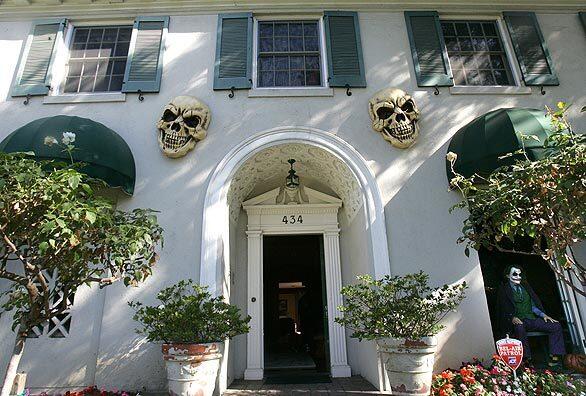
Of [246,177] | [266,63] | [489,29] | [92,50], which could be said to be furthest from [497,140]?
[92,50]

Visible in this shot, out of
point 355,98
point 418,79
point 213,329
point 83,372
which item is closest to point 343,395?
point 213,329

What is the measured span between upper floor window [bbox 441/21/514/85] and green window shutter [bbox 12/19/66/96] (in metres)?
7.15

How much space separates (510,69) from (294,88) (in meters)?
3.99

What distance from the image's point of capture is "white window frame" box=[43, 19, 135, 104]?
5977 millimetres

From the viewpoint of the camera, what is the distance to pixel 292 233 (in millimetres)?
6543

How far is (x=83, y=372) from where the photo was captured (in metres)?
4.74

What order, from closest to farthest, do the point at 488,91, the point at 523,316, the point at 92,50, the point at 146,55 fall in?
the point at 523,316, the point at 488,91, the point at 146,55, the point at 92,50

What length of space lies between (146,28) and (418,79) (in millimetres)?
4950

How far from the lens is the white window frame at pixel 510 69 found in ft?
20.0

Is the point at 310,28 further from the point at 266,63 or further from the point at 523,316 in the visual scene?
the point at 523,316

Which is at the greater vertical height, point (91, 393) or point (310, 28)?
point (310, 28)

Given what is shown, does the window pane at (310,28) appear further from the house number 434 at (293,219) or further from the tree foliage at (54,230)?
the tree foliage at (54,230)

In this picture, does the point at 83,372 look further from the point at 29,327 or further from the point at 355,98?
the point at 355,98

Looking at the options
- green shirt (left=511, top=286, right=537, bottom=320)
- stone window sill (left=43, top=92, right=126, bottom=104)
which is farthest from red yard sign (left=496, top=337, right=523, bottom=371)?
stone window sill (left=43, top=92, right=126, bottom=104)
